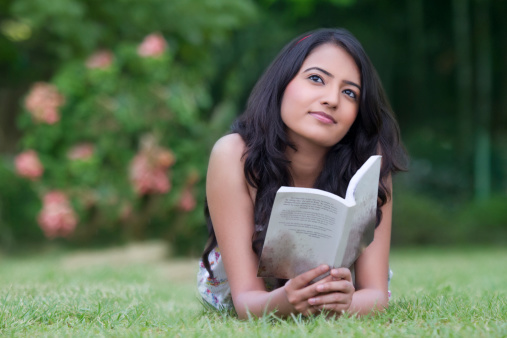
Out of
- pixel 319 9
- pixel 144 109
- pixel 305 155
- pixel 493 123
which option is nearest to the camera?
pixel 305 155

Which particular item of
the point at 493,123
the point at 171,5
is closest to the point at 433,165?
the point at 493,123

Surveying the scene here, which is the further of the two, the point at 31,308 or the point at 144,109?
the point at 144,109

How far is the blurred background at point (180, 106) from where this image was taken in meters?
8.05

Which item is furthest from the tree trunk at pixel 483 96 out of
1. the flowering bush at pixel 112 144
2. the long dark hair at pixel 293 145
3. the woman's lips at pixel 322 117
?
the woman's lips at pixel 322 117

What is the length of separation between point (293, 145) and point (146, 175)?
546 centimetres

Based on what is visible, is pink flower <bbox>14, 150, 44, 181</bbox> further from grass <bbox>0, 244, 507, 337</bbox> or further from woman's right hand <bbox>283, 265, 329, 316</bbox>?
woman's right hand <bbox>283, 265, 329, 316</bbox>

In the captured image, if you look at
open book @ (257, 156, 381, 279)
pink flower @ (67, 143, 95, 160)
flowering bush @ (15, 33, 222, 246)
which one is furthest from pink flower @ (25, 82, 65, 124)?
open book @ (257, 156, 381, 279)

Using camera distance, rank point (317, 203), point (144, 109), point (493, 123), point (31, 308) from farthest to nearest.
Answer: point (493, 123) → point (144, 109) → point (31, 308) → point (317, 203)

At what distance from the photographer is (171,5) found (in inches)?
330

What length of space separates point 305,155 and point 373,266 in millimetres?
484

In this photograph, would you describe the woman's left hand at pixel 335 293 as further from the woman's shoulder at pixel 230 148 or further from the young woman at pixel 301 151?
the woman's shoulder at pixel 230 148

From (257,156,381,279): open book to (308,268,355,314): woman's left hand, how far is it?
0.04m

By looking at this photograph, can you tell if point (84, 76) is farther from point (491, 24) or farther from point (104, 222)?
point (491, 24)

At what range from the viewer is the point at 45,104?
26.6ft
